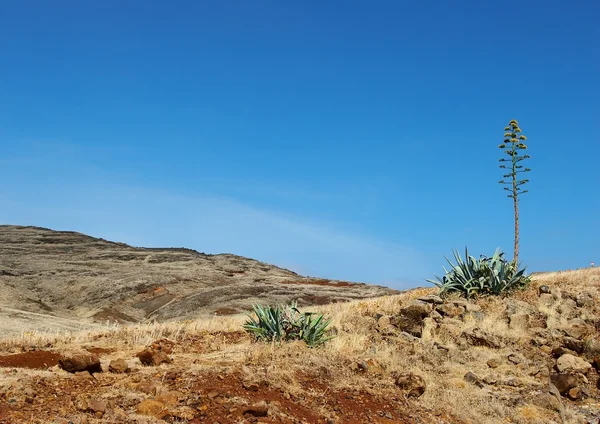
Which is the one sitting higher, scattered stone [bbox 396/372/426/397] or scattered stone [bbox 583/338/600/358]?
scattered stone [bbox 583/338/600/358]

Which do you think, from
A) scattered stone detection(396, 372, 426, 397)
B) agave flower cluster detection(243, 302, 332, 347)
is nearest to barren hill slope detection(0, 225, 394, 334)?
agave flower cluster detection(243, 302, 332, 347)

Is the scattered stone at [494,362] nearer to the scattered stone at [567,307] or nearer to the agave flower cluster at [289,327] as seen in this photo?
the scattered stone at [567,307]

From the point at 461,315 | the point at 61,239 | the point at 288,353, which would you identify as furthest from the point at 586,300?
the point at 61,239

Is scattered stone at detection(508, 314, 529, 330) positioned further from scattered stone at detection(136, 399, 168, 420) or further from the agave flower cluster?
scattered stone at detection(136, 399, 168, 420)

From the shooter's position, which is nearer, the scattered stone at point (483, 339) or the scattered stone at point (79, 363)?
the scattered stone at point (79, 363)

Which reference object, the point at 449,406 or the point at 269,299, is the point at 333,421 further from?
the point at 269,299

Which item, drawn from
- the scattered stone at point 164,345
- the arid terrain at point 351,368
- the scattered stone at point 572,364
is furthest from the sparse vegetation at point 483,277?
the scattered stone at point 164,345

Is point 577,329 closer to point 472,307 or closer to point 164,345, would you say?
point 472,307

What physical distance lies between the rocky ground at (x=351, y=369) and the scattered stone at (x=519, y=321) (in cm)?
Result: 4

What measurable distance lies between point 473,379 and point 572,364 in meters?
2.50

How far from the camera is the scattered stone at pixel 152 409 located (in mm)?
7492

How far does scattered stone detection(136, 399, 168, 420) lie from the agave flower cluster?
560 centimetres

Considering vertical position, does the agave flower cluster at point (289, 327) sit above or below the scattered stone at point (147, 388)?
above

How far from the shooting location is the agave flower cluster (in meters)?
13.3
